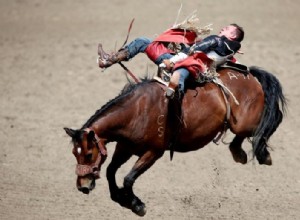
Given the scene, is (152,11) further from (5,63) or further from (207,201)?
(207,201)

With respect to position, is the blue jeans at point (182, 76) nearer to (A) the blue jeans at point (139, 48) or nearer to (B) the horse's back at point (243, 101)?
(A) the blue jeans at point (139, 48)

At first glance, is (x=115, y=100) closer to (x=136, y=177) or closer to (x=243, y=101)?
(x=136, y=177)

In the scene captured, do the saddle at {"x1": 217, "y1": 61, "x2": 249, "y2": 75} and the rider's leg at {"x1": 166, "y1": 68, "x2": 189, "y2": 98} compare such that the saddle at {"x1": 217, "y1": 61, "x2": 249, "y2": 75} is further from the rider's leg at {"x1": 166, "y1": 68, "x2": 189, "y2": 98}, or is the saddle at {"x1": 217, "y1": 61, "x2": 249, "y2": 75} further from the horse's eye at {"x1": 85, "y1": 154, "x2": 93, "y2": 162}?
the horse's eye at {"x1": 85, "y1": 154, "x2": 93, "y2": 162}

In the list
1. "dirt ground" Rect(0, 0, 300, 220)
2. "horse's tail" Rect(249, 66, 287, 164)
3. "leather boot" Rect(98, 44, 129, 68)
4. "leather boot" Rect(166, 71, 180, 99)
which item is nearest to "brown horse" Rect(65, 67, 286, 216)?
"horse's tail" Rect(249, 66, 287, 164)

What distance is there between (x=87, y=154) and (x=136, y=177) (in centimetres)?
66

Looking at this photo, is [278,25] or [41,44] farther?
[278,25]

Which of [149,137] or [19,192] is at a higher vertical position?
[149,137]

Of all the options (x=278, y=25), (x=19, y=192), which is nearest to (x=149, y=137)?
(x=19, y=192)

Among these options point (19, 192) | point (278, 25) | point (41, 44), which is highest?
point (278, 25)

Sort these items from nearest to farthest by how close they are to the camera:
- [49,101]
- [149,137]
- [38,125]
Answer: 1. [149,137]
2. [38,125]
3. [49,101]

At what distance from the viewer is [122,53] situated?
22.4 feet

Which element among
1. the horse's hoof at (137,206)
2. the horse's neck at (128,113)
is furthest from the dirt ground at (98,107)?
the horse's hoof at (137,206)

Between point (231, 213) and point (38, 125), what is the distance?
397 cm

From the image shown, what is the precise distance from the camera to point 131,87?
22.2 feet
